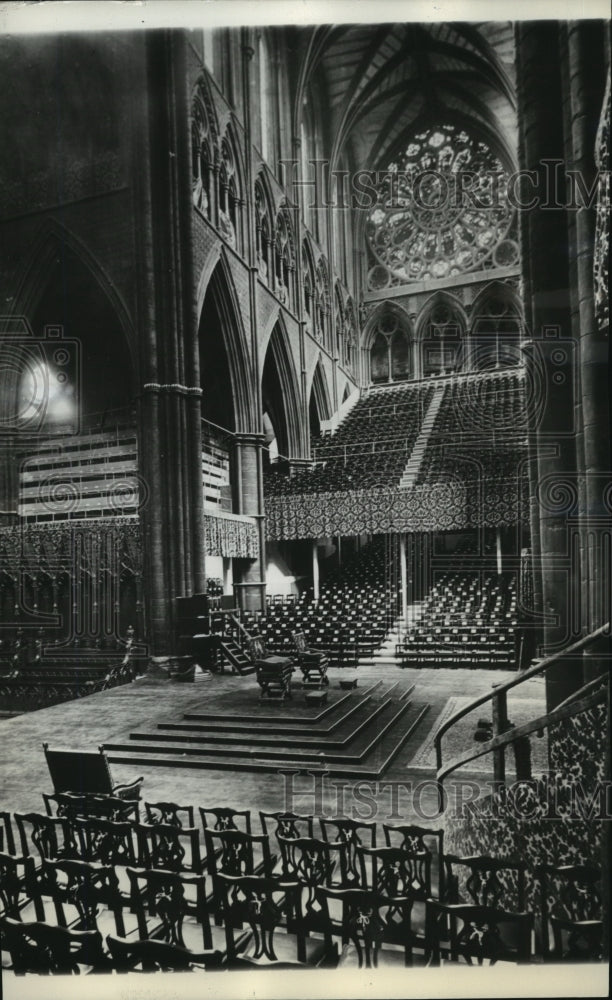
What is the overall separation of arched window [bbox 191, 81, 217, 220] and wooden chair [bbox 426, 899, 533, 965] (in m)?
12.3

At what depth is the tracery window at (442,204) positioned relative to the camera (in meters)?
7.86

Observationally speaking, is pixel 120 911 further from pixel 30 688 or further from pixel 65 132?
pixel 65 132

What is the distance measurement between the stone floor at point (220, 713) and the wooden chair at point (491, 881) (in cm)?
136

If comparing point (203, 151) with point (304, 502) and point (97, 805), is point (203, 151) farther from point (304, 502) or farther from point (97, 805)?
point (97, 805)

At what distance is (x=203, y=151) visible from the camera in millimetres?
12008

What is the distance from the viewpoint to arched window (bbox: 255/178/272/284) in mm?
12250

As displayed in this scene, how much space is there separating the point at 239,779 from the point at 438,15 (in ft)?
23.2

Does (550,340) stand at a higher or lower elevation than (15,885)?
higher

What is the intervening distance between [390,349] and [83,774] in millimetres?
14244

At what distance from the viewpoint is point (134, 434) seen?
1292 cm

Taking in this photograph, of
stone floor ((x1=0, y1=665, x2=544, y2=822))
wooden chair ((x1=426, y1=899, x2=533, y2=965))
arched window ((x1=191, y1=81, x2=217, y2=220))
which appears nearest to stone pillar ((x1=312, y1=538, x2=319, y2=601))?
stone floor ((x1=0, y1=665, x2=544, y2=822))

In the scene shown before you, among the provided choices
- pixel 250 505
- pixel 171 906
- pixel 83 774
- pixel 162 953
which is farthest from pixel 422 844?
pixel 250 505

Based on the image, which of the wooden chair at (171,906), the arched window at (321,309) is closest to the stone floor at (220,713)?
the wooden chair at (171,906)

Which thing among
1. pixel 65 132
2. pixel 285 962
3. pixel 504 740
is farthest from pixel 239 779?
pixel 65 132
